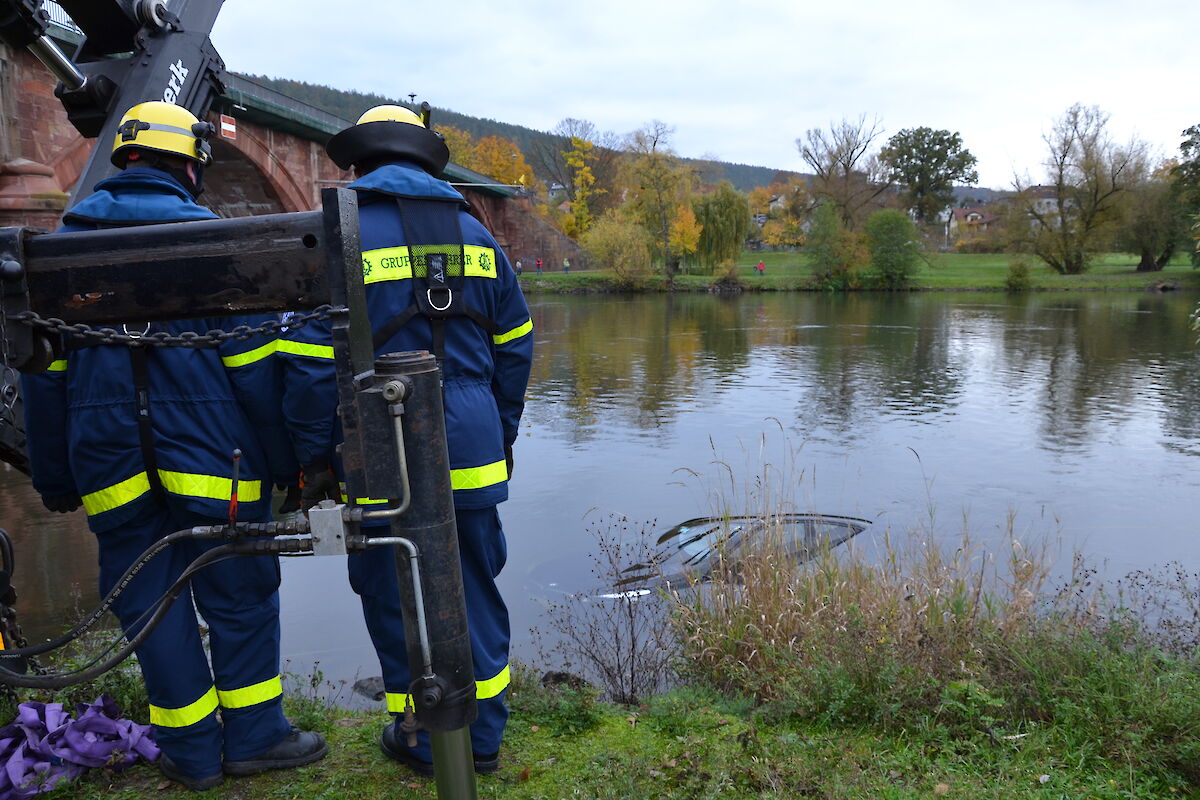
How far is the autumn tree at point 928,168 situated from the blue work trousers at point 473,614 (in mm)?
87659

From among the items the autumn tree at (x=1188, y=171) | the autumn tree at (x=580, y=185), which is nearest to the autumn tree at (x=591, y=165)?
the autumn tree at (x=580, y=185)

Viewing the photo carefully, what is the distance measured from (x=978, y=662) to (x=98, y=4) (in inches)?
227

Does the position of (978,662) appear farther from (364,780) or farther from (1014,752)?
(364,780)

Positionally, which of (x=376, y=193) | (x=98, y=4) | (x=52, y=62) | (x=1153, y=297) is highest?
(x=98, y=4)

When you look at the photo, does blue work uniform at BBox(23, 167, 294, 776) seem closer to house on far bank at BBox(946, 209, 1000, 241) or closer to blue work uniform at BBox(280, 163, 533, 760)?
blue work uniform at BBox(280, 163, 533, 760)

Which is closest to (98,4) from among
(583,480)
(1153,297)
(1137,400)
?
(583,480)

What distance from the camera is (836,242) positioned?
2133 inches

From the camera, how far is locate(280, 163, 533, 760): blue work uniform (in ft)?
9.48

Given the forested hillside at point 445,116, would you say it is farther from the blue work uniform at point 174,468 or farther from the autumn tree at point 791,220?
the blue work uniform at point 174,468

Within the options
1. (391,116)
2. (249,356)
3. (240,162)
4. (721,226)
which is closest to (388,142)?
(391,116)

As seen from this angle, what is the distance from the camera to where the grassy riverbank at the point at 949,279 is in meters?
51.4

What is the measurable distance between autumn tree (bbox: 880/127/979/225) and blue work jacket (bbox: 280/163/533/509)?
8748cm

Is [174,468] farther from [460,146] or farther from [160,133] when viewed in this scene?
[460,146]

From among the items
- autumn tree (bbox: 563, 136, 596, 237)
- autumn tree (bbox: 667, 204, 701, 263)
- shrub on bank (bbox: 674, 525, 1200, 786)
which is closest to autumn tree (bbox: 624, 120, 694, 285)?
autumn tree (bbox: 667, 204, 701, 263)
